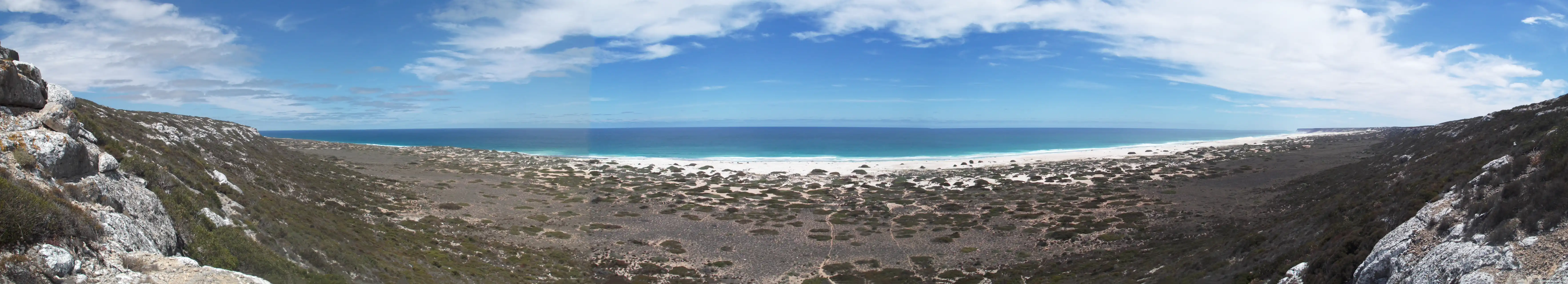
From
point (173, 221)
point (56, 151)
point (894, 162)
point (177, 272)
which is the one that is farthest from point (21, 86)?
point (894, 162)

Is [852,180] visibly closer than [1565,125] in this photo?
No

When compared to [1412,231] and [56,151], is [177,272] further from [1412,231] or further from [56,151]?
[1412,231]

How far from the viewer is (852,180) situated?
5488 cm

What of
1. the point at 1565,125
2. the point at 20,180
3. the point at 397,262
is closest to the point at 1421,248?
the point at 1565,125

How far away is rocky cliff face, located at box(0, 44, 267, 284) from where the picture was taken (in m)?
5.95

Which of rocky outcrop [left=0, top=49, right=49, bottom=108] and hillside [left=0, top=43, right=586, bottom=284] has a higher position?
rocky outcrop [left=0, top=49, right=49, bottom=108]

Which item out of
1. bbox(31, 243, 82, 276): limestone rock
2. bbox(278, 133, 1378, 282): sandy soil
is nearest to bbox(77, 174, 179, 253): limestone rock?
bbox(31, 243, 82, 276): limestone rock

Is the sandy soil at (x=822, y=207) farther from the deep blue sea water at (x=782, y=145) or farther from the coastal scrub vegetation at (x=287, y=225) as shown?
the deep blue sea water at (x=782, y=145)

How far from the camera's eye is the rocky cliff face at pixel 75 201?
5.95 meters

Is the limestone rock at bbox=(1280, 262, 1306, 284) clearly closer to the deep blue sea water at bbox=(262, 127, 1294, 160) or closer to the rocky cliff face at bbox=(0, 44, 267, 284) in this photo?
the rocky cliff face at bbox=(0, 44, 267, 284)

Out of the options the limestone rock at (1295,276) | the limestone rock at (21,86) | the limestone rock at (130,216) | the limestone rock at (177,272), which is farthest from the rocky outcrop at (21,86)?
the limestone rock at (1295,276)

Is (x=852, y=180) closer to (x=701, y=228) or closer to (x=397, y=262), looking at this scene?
(x=701, y=228)

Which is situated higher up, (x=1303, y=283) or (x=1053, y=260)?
(x=1303, y=283)

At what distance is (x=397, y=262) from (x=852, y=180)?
4090 centimetres
